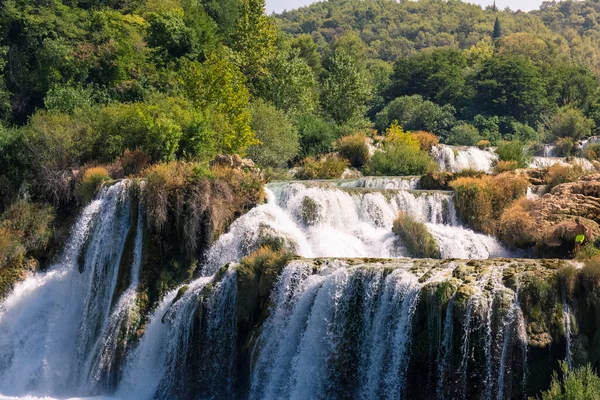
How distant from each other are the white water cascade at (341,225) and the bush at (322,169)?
30.7 feet

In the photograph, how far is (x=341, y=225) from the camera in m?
22.6

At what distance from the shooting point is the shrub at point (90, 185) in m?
23.6

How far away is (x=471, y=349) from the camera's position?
45.5ft

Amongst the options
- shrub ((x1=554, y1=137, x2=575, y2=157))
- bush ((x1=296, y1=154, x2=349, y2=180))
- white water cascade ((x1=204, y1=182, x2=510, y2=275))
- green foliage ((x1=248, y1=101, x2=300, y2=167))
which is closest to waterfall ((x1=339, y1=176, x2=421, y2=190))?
white water cascade ((x1=204, y1=182, x2=510, y2=275))

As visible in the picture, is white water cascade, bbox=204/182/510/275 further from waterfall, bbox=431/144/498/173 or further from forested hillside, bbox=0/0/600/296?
waterfall, bbox=431/144/498/173

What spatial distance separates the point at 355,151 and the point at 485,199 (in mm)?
13325

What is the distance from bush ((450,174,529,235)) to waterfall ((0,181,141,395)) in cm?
981

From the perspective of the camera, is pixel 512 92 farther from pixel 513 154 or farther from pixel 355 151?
pixel 355 151

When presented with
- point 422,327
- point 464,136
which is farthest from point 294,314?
point 464,136

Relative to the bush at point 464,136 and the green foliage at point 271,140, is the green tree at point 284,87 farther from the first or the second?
the bush at point 464,136

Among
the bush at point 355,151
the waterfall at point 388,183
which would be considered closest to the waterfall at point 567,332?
the waterfall at point 388,183

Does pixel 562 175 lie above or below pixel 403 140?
below

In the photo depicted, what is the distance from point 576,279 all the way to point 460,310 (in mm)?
2293

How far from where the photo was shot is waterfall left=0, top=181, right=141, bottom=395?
20.6 metres
